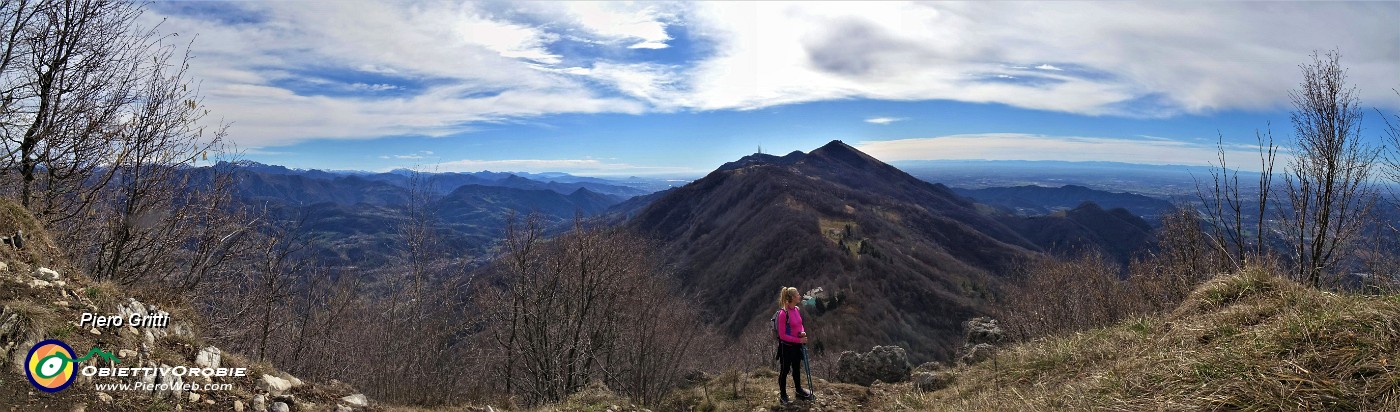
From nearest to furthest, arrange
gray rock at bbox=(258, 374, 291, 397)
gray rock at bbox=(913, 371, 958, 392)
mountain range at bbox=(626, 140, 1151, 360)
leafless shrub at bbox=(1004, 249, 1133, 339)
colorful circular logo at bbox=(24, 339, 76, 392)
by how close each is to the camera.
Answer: colorful circular logo at bbox=(24, 339, 76, 392) → gray rock at bbox=(258, 374, 291, 397) → gray rock at bbox=(913, 371, 958, 392) → leafless shrub at bbox=(1004, 249, 1133, 339) → mountain range at bbox=(626, 140, 1151, 360)

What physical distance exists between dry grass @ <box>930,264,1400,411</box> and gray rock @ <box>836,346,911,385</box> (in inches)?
512

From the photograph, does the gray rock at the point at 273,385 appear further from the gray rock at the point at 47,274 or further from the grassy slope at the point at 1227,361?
the grassy slope at the point at 1227,361

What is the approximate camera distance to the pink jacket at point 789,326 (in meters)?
10.7

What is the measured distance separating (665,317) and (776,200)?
399ft

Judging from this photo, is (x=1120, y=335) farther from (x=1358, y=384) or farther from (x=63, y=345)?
(x=63, y=345)

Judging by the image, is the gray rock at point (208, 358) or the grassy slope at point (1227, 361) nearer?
the grassy slope at point (1227, 361)

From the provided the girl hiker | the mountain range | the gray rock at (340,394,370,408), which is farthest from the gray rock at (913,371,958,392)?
the mountain range

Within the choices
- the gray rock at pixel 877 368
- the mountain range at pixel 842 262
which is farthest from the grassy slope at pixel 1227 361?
the mountain range at pixel 842 262

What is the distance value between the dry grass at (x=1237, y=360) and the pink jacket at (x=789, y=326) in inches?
121

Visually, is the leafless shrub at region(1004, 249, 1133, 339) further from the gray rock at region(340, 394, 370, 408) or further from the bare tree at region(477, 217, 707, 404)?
the gray rock at region(340, 394, 370, 408)

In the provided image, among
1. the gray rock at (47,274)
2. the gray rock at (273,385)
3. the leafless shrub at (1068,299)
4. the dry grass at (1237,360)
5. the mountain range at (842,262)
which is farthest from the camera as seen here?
the mountain range at (842,262)

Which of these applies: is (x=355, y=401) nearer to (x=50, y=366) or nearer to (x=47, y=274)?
(x=50, y=366)

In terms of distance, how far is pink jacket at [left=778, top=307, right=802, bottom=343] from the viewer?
35.2ft

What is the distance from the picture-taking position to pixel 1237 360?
4.93 metres
